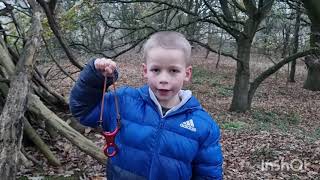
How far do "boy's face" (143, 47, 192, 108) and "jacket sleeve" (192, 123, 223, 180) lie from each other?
352mm

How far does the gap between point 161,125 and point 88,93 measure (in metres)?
0.44

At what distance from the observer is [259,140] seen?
8.44m

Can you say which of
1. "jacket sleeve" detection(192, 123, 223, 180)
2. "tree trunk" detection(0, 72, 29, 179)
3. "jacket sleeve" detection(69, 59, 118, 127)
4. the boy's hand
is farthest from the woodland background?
"jacket sleeve" detection(192, 123, 223, 180)

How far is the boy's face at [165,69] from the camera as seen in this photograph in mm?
2135

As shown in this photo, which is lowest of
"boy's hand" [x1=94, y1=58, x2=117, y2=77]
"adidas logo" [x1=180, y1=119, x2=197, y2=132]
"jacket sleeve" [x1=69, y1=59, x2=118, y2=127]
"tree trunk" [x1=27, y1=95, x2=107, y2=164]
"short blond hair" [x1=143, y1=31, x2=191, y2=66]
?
"tree trunk" [x1=27, y1=95, x2=107, y2=164]

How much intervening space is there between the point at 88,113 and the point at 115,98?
7.4 inches

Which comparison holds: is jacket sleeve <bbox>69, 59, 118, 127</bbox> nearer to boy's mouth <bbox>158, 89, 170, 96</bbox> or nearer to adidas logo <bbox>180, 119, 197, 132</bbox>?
boy's mouth <bbox>158, 89, 170, 96</bbox>

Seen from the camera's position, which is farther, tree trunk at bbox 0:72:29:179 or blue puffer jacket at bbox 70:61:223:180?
tree trunk at bbox 0:72:29:179

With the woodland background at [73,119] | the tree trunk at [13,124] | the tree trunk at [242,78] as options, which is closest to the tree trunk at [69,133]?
the woodland background at [73,119]

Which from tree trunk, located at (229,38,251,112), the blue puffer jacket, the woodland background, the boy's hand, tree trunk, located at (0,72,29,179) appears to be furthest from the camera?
tree trunk, located at (229,38,251,112)

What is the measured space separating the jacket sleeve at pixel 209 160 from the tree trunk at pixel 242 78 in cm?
1077

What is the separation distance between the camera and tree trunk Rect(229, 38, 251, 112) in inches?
509

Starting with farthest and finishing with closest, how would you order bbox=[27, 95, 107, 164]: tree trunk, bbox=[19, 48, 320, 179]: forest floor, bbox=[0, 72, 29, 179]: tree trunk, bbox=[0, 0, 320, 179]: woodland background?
bbox=[19, 48, 320, 179]: forest floor, bbox=[27, 95, 107, 164]: tree trunk, bbox=[0, 0, 320, 179]: woodland background, bbox=[0, 72, 29, 179]: tree trunk

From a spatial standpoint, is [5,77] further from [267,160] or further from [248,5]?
[248,5]
